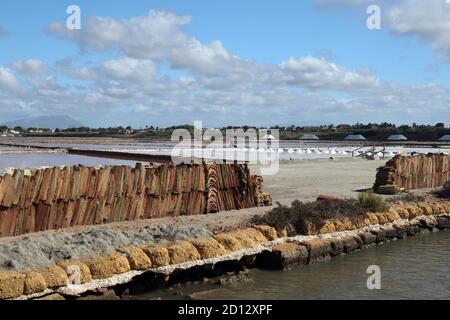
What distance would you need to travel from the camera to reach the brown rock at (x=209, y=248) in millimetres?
9719

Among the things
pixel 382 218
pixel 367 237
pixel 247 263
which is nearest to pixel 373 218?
pixel 382 218

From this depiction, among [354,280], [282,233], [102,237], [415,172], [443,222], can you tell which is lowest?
[354,280]

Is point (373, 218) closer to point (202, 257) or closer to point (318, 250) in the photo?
point (318, 250)

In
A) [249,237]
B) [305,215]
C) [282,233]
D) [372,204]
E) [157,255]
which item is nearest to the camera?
[157,255]

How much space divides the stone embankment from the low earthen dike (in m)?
1.97

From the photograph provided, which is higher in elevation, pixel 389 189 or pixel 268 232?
pixel 389 189

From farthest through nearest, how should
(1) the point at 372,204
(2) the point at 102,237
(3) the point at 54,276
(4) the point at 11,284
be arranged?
(1) the point at 372,204 → (2) the point at 102,237 → (3) the point at 54,276 → (4) the point at 11,284

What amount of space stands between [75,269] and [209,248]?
2.49 metres

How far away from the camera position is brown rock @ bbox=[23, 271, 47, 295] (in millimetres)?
7555

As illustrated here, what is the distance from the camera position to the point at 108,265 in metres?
8.53

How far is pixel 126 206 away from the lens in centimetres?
1142

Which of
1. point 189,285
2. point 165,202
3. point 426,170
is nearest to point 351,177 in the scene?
point 426,170
